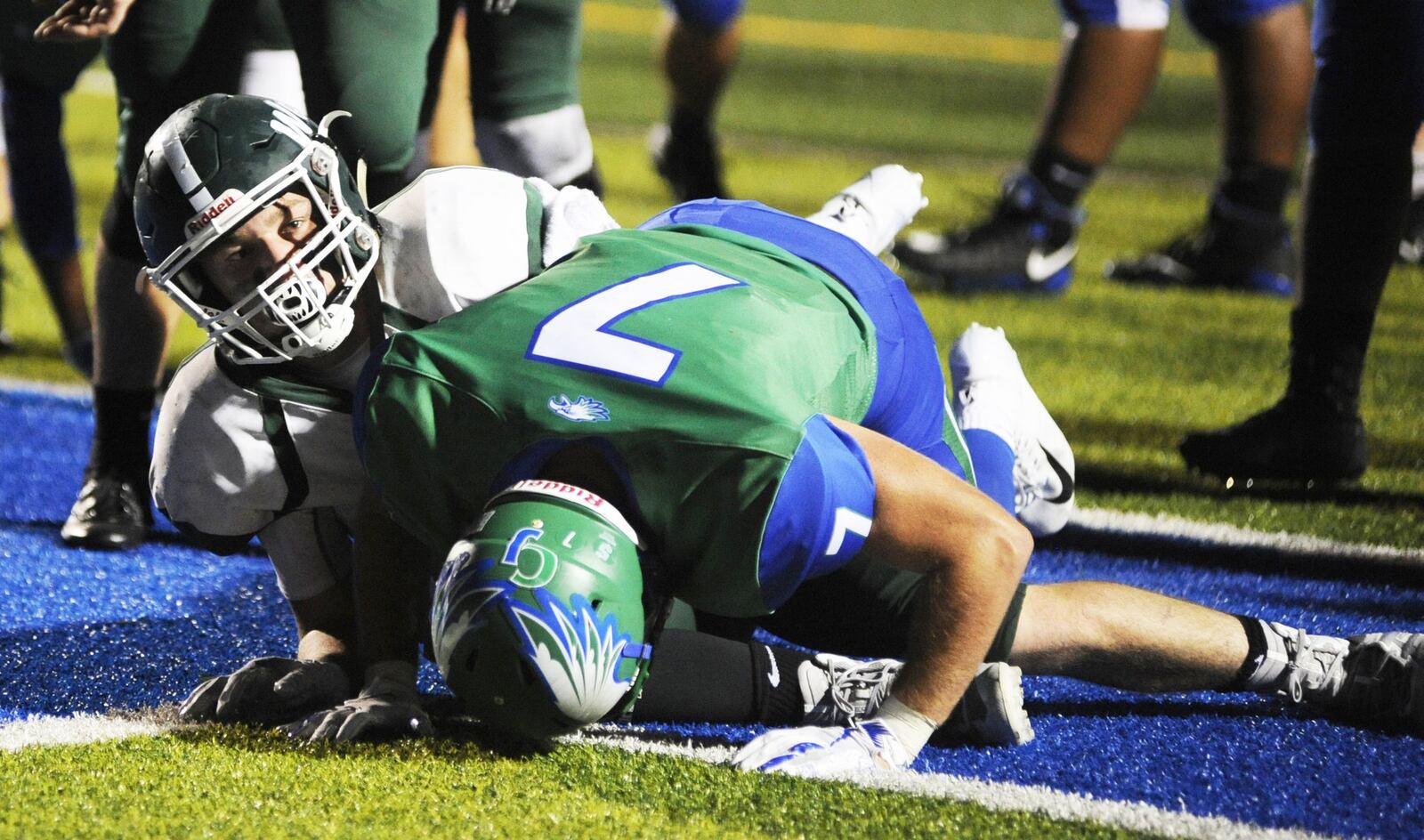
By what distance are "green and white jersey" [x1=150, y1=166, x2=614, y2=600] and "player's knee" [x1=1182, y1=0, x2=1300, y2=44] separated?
10.2 feet

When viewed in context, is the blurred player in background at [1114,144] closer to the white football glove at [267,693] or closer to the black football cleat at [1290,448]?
the black football cleat at [1290,448]

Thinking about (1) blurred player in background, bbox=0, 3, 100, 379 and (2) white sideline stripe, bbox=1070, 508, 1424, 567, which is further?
(1) blurred player in background, bbox=0, 3, 100, 379

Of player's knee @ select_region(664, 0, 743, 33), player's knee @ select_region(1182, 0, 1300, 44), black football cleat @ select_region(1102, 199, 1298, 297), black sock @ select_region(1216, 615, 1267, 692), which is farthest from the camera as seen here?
player's knee @ select_region(664, 0, 743, 33)

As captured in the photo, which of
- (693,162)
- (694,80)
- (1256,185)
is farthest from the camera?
(693,162)

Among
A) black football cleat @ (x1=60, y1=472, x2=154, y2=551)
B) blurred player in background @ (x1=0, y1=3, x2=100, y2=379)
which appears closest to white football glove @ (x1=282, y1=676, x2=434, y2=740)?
black football cleat @ (x1=60, y1=472, x2=154, y2=551)

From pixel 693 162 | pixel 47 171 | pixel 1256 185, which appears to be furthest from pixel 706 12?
pixel 47 171

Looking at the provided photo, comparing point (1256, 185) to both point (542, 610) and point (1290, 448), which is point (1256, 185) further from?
point (542, 610)

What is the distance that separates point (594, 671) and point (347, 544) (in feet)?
2.63

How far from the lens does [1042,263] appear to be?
218 inches

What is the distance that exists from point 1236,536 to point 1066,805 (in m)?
1.37

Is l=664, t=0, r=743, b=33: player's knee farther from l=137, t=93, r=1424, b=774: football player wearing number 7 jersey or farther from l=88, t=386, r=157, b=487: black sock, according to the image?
l=137, t=93, r=1424, b=774: football player wearing number 7 jersey

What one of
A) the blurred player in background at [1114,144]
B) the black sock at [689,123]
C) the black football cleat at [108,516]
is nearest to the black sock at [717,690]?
the black football cleat at [108,516]

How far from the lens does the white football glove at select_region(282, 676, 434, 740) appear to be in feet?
7.60

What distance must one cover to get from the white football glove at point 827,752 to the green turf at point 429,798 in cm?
2
